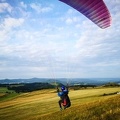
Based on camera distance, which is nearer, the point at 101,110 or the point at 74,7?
the point at 101,110

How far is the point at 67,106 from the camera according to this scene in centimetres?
1842

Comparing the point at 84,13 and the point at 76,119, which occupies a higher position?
the point at 84,13

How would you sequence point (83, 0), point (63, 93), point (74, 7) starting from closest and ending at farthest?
point (83, 0)
point (74, 7)
point (63, 93)

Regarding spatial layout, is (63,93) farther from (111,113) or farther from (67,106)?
(111,113)

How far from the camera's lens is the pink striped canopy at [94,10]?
48.2 ft

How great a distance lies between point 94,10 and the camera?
1538 centimetres

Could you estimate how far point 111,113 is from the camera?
12.6 m

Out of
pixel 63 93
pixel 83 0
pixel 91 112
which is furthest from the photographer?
pixel 63 93

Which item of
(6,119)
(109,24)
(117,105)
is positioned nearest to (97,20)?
(109,24)

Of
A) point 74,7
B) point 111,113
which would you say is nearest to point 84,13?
point 74,7

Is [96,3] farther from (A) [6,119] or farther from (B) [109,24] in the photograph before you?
(A) [6,119]

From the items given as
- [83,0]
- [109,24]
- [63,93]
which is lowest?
[63,93]

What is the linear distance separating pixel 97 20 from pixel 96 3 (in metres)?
1.96

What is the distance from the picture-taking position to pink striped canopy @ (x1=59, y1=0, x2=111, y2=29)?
14705mm
